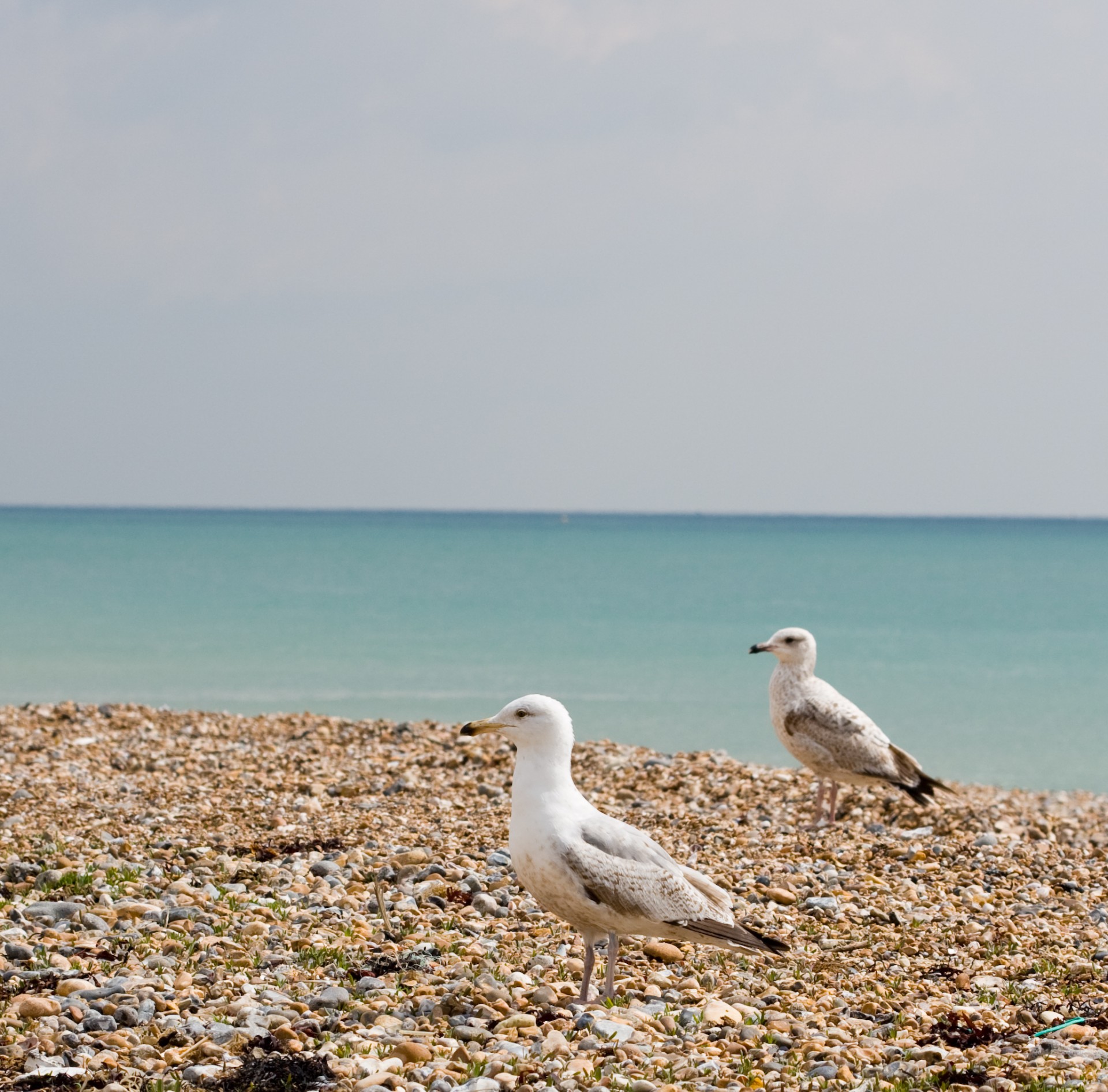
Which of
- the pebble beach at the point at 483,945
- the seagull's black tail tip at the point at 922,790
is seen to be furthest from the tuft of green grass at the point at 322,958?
the seagull's black tail tip at the point at 922,790

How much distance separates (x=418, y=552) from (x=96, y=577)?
33.7 meters

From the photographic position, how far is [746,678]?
2964 cm

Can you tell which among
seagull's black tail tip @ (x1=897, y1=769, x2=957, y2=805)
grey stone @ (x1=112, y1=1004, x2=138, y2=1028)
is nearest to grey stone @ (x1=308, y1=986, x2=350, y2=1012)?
grey stone @ (x1=112, y1=1004, x2=138, y2=1028)

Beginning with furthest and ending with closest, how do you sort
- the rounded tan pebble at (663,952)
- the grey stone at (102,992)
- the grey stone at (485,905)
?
the grey stone at (485,905), the rounded tan pebble at (663,952), the grey stone at (102,992)

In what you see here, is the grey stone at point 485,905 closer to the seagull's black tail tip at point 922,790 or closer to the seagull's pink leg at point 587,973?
the seagull's pink leg at point 587,973

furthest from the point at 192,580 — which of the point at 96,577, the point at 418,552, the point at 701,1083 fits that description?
the point at 701,1083

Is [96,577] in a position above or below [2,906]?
above

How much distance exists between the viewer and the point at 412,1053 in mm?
5309

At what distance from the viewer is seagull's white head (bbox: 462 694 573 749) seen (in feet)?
20.2

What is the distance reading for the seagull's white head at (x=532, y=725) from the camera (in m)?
6.17

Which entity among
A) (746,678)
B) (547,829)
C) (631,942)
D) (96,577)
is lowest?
(631,942)

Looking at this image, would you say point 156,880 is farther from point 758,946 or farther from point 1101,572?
point 1101,572

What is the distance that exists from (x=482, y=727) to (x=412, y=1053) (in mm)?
1493

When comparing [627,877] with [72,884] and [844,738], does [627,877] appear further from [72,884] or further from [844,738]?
[844,738]
